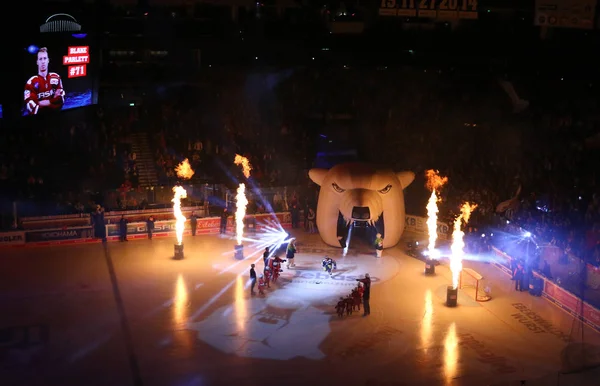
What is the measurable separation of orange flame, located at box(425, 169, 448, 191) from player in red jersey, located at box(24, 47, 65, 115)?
20.0 metres

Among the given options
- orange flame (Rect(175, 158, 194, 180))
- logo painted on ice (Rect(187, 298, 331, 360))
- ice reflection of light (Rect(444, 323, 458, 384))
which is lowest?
ice reflection of light (Rect(444, 323, 458, 384))

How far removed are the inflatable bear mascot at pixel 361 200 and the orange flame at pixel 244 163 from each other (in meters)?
9.83

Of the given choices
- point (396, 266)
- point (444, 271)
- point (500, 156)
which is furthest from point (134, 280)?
point (500, 156)

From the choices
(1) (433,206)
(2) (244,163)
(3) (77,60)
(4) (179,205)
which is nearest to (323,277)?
(1) (433,206)

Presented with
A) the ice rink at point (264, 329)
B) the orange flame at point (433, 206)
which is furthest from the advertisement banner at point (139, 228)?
the orange flame at point (433, 206)

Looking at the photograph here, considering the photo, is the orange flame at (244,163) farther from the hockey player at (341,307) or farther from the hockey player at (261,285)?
the hockey player at (341,307)

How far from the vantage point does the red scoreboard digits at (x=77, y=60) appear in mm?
32719

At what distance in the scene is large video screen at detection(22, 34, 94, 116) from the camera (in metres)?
32.2

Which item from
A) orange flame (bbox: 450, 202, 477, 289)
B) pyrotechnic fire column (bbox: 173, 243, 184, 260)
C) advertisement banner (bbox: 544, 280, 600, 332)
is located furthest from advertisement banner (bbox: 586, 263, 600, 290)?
pyrotechnic fire column (bbox: 173, 243, 184, 260)

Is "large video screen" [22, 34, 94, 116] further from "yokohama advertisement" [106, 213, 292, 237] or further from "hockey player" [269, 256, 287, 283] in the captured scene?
"hockey player" [269, 256, 287, 283]

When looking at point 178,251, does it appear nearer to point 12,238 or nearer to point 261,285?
point 261,285

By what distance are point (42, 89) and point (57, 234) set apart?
29.0 feet

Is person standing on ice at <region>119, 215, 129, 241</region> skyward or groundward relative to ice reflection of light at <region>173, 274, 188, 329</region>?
skyward

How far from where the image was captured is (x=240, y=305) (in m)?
20.2
